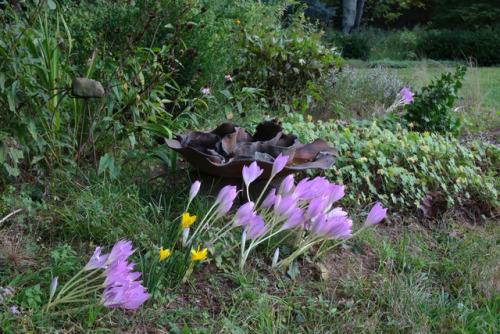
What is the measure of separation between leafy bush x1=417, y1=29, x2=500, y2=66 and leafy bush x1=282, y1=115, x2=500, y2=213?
41.4ft

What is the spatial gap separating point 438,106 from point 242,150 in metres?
3.11

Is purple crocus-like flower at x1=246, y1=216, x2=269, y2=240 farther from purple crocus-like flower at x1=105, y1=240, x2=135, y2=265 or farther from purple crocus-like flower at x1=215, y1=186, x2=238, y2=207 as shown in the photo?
purple crocus-like flower at x1=105, y1=240, x2=135, y2=265

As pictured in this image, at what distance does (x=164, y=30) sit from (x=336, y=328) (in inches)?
133

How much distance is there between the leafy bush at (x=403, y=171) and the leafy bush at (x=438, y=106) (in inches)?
44.2

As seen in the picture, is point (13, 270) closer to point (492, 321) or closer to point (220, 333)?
point (220, 333)

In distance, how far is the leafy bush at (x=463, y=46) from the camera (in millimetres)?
15539

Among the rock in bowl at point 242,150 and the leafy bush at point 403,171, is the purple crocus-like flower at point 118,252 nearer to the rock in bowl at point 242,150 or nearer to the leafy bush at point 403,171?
the rock in bowl at point 242,150

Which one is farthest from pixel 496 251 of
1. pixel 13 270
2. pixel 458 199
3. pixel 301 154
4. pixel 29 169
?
pixel 29 169

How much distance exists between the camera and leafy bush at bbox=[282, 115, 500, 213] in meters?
3.37

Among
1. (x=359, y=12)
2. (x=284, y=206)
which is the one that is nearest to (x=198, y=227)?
(x=284, y=206)

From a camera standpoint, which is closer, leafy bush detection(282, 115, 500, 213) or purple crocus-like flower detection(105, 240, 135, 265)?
purple crocus-like flower detection(105, 240, 135, 265)

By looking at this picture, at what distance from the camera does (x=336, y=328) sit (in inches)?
74.9

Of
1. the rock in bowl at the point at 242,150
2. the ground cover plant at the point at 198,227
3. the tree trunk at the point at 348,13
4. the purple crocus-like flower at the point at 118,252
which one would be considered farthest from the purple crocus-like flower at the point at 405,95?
the tree trunk at the point at 348,13

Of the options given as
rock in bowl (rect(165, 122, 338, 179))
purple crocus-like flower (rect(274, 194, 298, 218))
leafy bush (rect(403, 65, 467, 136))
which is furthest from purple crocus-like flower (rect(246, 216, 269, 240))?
leafy bush (rect(403, 65, 467, 136))
